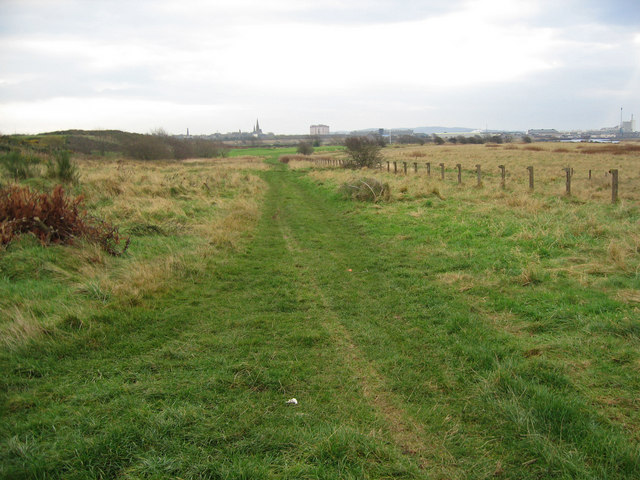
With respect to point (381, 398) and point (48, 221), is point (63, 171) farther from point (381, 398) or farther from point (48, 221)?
point (381, 398)

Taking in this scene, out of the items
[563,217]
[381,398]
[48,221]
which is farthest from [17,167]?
[563,217]

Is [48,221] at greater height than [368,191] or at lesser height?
lesser

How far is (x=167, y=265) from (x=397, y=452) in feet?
18.1

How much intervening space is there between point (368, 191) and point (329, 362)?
12249 mm

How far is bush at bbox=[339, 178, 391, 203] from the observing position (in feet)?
52.1

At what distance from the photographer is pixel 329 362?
4.45m

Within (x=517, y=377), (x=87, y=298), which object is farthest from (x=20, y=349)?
(x=517, y=377)

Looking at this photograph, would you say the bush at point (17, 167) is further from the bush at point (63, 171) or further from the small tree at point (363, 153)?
the small tree at point (363, 153)

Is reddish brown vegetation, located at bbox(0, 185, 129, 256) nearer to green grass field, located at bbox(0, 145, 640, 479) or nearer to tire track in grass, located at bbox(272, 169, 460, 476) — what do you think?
green grass field, located at bbox(0, 145, 640, 479)

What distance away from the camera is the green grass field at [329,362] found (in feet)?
9.69

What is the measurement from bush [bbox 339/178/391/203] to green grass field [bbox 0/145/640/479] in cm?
713

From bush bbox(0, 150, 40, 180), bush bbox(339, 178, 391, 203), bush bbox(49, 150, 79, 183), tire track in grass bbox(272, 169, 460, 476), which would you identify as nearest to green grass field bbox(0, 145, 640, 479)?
tire track in grass bbox(272, 169, 460, 476)

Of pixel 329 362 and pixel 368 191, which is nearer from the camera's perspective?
pixel 329 362

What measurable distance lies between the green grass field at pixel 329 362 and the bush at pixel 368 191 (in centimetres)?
713
